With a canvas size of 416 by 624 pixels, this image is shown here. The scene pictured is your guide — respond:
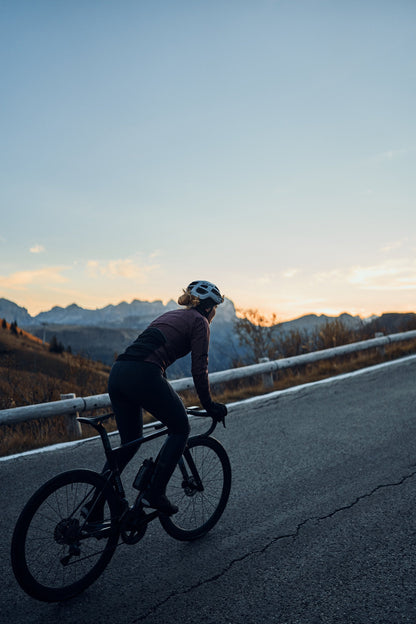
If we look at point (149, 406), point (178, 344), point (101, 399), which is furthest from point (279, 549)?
point (101, 399)

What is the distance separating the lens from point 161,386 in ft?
11.0

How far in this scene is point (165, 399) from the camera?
11.0ft

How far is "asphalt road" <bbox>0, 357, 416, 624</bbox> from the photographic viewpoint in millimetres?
2775

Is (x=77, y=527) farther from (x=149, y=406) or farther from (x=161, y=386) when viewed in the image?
(x=161, y=386)

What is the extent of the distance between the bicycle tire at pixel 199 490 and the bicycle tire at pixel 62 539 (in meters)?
0.66

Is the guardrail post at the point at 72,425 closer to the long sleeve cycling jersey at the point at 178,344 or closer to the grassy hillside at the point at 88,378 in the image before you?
the grassy hillside at the point at 88,378

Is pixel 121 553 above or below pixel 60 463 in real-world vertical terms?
below

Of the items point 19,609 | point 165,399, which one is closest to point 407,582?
point 165,399

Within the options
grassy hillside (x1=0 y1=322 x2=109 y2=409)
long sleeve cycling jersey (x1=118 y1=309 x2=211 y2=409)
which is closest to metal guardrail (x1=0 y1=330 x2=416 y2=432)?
grassy hillside (x1=0 y1=322 x2=109 y2=409)

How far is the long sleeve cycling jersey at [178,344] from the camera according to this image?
11.0 ft

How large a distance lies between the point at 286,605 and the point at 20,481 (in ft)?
11.2

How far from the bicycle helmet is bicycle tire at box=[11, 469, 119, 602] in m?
1.54

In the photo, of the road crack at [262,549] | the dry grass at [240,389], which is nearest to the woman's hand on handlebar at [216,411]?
the road crack at [262,549]

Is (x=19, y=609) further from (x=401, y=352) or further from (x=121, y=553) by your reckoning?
(x=401, y=352)
